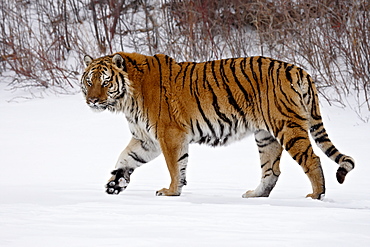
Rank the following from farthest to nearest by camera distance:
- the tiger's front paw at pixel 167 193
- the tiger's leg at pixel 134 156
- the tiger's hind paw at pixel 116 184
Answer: the tiger's leg at pixel 134 156
the tiger's hind paw at pixel 116 184
the tiger's front paw at pixel 167 193

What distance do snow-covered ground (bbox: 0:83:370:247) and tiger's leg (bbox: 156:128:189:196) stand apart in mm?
134

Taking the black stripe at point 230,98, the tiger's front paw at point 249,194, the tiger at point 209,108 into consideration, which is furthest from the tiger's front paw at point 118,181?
the black stripe at point 230,98

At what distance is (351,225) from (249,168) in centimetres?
363

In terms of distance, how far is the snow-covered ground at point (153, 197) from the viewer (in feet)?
10.1

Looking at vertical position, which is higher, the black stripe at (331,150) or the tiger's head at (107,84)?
the tiger's head at (107,84)

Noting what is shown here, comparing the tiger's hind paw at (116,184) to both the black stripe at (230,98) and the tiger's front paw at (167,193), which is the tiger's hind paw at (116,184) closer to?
the tiger's front paw at (167,193)

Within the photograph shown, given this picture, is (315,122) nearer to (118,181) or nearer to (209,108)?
(209,108)

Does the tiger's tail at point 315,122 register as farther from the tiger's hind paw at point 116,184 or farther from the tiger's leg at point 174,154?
the tiger's hind paw at point 116,184

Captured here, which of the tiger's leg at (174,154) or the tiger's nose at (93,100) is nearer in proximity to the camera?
the tiger's leg at (174,154)

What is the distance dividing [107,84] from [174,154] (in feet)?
2.70

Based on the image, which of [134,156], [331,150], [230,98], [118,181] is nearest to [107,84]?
[134,156]

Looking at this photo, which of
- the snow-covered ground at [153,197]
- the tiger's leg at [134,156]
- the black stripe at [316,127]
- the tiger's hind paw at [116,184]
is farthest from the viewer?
the tiger's leg at [134,156]

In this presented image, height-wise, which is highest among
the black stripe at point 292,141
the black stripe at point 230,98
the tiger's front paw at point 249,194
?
the black stripe at point 230,98

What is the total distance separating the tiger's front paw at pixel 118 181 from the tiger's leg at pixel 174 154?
34cm
